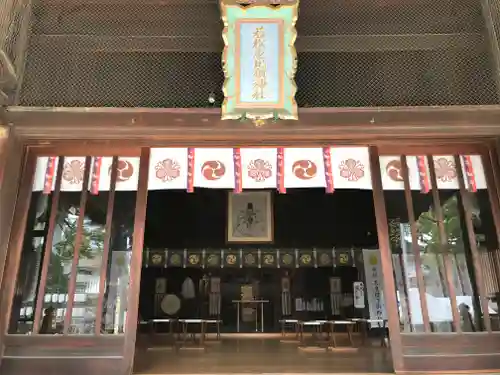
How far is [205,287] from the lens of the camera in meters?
11.5

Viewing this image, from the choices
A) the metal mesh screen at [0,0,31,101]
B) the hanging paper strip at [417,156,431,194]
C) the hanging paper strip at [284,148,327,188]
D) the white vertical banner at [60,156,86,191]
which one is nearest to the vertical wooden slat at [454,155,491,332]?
the hanging paper strip at [417,156,431,194]

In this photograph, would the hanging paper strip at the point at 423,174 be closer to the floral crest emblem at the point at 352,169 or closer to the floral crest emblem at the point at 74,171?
the floral crest emblem at the point at 352,169

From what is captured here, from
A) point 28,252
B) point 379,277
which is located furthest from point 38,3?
point 379,277

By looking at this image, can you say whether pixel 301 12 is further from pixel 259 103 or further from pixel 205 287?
pixel 205 287

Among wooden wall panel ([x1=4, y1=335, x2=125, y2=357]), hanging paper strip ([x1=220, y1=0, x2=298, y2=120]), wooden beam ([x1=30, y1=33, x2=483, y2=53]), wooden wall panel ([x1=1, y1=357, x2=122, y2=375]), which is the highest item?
wooden beam ([x1=30, y1=33, x2=483, y2=53])

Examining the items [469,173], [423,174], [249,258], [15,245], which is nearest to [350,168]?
[423,174]

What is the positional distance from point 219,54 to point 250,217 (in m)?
6.69

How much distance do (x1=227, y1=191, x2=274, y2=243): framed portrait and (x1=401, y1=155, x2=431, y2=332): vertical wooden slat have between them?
618 cm

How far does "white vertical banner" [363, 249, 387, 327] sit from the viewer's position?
991 cm

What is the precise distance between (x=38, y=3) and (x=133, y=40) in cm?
118

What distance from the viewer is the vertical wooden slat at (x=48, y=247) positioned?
4012mm

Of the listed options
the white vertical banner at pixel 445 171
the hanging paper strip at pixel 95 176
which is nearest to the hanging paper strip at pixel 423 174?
the white vertical banner at pixel 445 171

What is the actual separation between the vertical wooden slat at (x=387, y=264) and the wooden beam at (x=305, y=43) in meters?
1.13

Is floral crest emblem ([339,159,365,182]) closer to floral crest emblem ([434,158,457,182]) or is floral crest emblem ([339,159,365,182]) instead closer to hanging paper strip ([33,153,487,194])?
hanging paper strip ([33,153,487,194])
